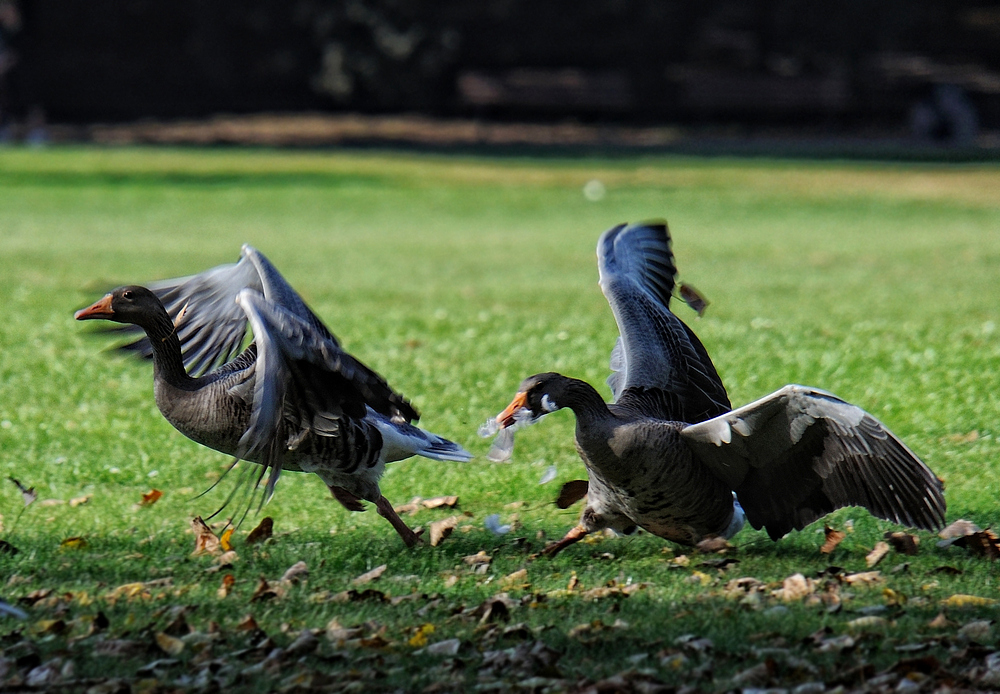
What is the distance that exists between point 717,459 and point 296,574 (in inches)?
70.4

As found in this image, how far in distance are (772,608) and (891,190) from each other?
1936 cm

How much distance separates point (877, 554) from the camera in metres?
5.39

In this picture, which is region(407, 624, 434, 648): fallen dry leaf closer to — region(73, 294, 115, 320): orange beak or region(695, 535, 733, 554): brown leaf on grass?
region(695, 535, 733, 554): brown leaf on grass

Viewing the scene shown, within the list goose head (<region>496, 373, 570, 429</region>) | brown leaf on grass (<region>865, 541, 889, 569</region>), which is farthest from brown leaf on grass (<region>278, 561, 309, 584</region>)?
brown leaf on grass (<region>865, 541, 889, 569</region>)

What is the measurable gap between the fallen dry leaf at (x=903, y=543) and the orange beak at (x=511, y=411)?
5.81 ft

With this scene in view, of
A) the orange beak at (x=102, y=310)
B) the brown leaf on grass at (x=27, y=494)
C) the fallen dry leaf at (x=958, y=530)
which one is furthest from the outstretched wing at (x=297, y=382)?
the fallen dry leaf at (x=958, y=530)

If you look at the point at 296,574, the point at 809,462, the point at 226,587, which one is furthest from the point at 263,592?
the point at 809,462

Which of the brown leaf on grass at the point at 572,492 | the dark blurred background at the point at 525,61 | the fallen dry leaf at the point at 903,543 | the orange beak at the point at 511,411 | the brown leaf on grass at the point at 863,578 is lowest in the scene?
the brown leaf on grass at the point at 863,578

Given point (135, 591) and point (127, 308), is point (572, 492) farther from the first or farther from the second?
point (127, 308)

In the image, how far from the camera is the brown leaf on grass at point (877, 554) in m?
5.34

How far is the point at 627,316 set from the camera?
5.74 meters

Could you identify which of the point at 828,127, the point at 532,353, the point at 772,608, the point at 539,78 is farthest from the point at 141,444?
the point at 828,127

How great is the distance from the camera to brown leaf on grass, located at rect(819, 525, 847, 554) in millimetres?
5566

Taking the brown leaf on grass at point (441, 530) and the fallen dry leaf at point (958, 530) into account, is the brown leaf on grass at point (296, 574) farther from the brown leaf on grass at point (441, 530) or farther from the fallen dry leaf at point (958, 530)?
the fallen dry leaf at point (958, 530)
